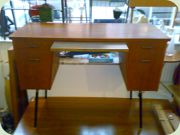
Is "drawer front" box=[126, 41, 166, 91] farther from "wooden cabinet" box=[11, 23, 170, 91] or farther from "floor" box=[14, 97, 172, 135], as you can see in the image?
"floor" box=[14, 97, 172, 135]

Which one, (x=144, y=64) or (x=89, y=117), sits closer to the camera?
(x=144, y=64)

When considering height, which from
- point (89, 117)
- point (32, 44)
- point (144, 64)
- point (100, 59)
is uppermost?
point (32, 44)

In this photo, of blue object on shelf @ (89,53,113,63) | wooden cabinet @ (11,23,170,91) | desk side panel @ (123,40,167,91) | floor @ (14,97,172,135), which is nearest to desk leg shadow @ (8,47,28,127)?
floor @ (14,97,172,135)

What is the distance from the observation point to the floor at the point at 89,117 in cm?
172

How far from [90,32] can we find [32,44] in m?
0.44

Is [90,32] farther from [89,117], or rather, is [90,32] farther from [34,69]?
[89,117]

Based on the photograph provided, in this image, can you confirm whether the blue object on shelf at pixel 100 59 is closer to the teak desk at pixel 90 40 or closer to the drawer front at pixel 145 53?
the teak desk at pixel 90 40

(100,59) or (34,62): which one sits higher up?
(34,62)

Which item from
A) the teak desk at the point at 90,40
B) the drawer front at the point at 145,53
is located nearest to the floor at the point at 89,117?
the teak desk at the point at 90,40

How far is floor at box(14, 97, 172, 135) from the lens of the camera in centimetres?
172

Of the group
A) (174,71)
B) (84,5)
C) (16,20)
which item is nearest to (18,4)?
(16,20)

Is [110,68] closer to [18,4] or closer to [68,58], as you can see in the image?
[68,58]

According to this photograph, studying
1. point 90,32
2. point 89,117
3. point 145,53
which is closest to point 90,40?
point 90,32

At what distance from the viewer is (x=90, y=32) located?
5.12ft
